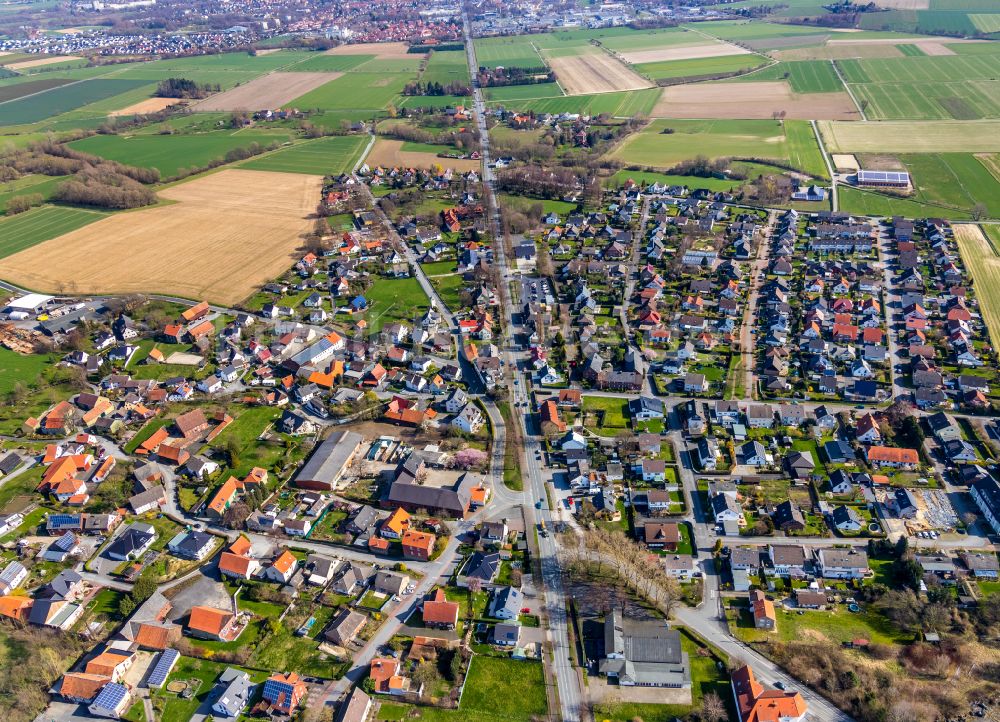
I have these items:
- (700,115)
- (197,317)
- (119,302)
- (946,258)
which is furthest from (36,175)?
(946,258)

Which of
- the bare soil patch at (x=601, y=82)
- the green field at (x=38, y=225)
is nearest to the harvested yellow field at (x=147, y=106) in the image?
the green field at (x=38, y=225)

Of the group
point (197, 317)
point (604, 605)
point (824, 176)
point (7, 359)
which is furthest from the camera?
point (824, 176)

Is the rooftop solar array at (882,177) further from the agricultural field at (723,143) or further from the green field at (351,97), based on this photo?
the green field at (351,97)

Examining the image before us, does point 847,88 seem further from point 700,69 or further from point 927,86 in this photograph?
point 700,69

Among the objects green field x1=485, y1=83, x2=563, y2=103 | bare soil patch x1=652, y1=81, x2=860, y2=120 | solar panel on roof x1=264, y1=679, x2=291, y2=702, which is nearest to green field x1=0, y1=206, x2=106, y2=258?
solar panel on roof x1=264, y1=679, x2=291, y2=702

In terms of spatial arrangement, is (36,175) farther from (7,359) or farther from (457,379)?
(457,379)

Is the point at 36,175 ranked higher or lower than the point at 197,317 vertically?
higher
